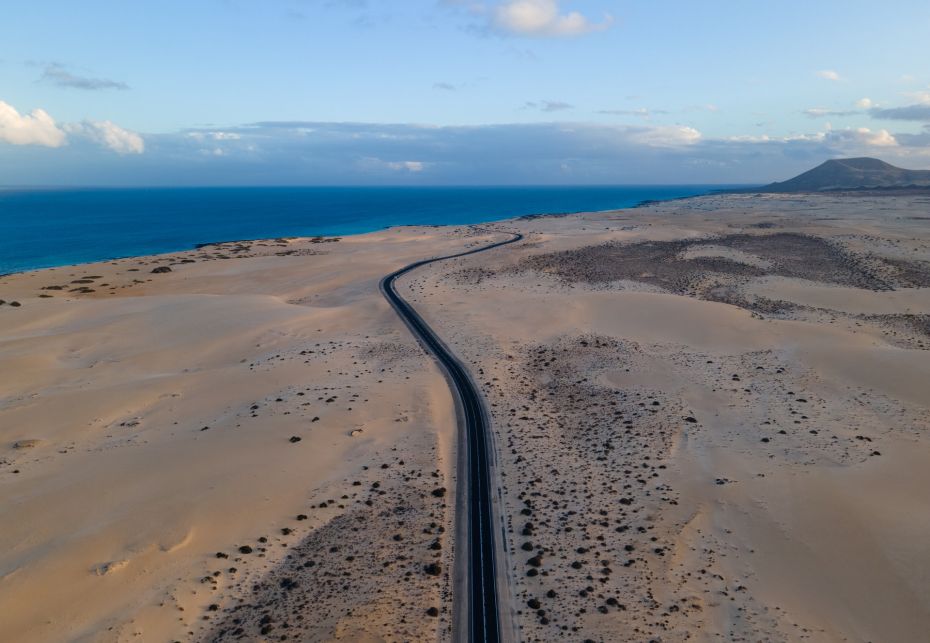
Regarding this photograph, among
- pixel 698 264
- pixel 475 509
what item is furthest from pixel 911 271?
pixel 475 509

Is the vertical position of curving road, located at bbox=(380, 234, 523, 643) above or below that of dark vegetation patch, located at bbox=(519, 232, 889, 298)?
below

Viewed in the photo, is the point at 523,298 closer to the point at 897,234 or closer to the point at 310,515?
the point at 310,515

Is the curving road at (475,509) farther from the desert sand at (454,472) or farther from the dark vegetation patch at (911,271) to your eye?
the dark vegetation patch at (911,271)

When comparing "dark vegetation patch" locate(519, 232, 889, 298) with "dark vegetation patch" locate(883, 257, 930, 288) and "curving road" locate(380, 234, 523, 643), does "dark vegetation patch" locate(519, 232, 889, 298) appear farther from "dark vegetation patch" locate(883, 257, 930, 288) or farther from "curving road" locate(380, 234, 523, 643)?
"curving road" locate(380, 234, 523, 643)

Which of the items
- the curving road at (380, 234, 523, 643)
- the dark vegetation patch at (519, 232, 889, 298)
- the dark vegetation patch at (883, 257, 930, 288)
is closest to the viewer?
the curving road at (380, 234, 523, 643)

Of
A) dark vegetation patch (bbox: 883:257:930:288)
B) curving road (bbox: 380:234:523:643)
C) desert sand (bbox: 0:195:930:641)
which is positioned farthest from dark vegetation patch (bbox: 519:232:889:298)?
curving road (bbox: 380:234:523:643)

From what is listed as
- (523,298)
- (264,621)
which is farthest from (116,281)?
(264,621)

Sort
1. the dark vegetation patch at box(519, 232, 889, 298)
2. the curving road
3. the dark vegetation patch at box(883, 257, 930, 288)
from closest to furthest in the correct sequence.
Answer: the curving road → the dark vegetation patch at box(883, 257, 930, 288) → the dark vegetation patch at box(519, 232, 889, 298)
